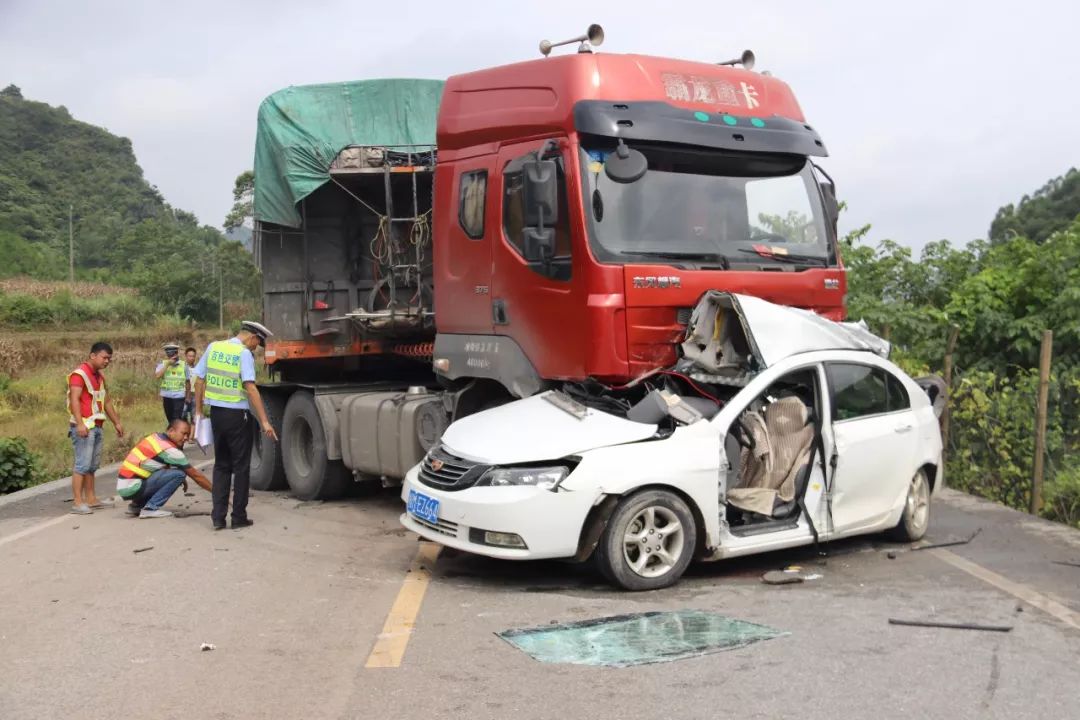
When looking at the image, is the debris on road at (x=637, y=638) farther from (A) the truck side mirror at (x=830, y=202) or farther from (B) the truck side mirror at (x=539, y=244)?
(A) the truck side mirror at (x=830, y=202)

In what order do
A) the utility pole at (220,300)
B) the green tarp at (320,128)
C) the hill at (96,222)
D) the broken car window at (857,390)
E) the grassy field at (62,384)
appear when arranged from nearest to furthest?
the broken car window at (857,390) → the green tarp at (320,128) → the grassy field at (62,384) → the utility pole at (220,300) → the hill at (96,222)

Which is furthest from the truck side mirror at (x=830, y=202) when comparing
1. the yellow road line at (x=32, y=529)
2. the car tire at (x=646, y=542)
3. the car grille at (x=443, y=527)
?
the yellow road line at (x=32, y=529)

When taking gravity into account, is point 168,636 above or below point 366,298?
below

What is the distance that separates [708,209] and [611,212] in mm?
819

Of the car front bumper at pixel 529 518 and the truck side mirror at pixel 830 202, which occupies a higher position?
the truck side mirror at pixel 830 202

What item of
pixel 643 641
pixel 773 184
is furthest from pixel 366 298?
pixel 643 641

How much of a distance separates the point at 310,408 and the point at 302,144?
8.30 feet

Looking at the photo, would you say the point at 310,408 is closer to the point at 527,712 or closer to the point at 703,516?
the point at 703,516

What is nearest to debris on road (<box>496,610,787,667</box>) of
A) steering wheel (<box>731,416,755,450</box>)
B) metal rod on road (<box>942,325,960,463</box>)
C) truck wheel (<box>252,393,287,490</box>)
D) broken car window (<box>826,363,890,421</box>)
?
steering wheel (<box>731,416,755,450</box>)

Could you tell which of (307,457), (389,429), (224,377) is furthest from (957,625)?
(307,457)

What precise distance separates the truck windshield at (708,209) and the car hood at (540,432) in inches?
42.1

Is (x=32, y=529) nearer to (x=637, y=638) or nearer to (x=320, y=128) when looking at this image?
(x=320, y=128)

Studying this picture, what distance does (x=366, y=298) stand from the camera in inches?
428

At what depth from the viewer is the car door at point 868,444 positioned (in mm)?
7391
